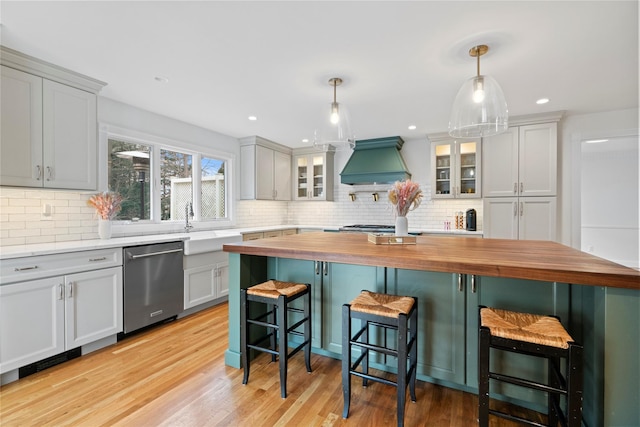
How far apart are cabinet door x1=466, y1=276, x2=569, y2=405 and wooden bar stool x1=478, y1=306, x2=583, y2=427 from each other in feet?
0.41

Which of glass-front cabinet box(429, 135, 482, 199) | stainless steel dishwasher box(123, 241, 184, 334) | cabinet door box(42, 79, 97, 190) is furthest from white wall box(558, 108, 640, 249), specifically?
cabinet door box(42, 79, 97, 190)

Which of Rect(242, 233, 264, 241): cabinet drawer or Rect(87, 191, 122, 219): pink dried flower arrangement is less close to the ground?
Rect(87, 191, 122, 219): pink dried flower arrangement

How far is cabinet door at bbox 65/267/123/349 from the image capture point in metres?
2.42

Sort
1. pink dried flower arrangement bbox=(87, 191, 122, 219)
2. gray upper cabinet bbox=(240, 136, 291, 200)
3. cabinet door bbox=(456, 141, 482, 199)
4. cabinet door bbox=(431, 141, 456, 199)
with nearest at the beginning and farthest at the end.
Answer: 1. pink dried flower arrangement bbox=(87, 191, 122, 219)
2. cabinet door bbox=(456, 141, 482, 199)
3. cabinet door bbox=(431, 141, 456, 199)
4. gray upper cabinet bbox=(240, 136, 291, 200)

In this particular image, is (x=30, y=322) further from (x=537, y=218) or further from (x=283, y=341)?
(x=537, y=218)

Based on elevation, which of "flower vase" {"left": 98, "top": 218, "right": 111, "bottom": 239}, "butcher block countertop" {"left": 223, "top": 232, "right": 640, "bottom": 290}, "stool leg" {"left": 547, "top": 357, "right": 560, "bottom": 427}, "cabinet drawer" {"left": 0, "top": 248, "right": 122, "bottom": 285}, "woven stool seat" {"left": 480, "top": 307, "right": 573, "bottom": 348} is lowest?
"stool leg" {"left": 547, "top": 357, "right": 560, "bottom": 427}

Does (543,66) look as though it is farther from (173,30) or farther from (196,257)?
(196,257)

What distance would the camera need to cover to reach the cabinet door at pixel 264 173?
5.04 m

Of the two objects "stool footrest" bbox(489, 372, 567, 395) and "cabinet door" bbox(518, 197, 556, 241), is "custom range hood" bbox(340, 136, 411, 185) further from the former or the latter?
"stool footrest" bbox(489, 372, 567, 395)

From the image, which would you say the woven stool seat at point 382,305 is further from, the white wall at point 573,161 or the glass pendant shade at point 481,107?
the white wall at point 573,161

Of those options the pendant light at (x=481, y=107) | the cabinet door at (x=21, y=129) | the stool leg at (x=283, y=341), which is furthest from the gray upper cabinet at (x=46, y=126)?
the pendant light at (x=481, y=107)

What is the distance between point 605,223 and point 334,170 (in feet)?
18.7

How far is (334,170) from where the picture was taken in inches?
230

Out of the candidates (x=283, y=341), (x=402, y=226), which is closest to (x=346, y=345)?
(x=283, y=341)
